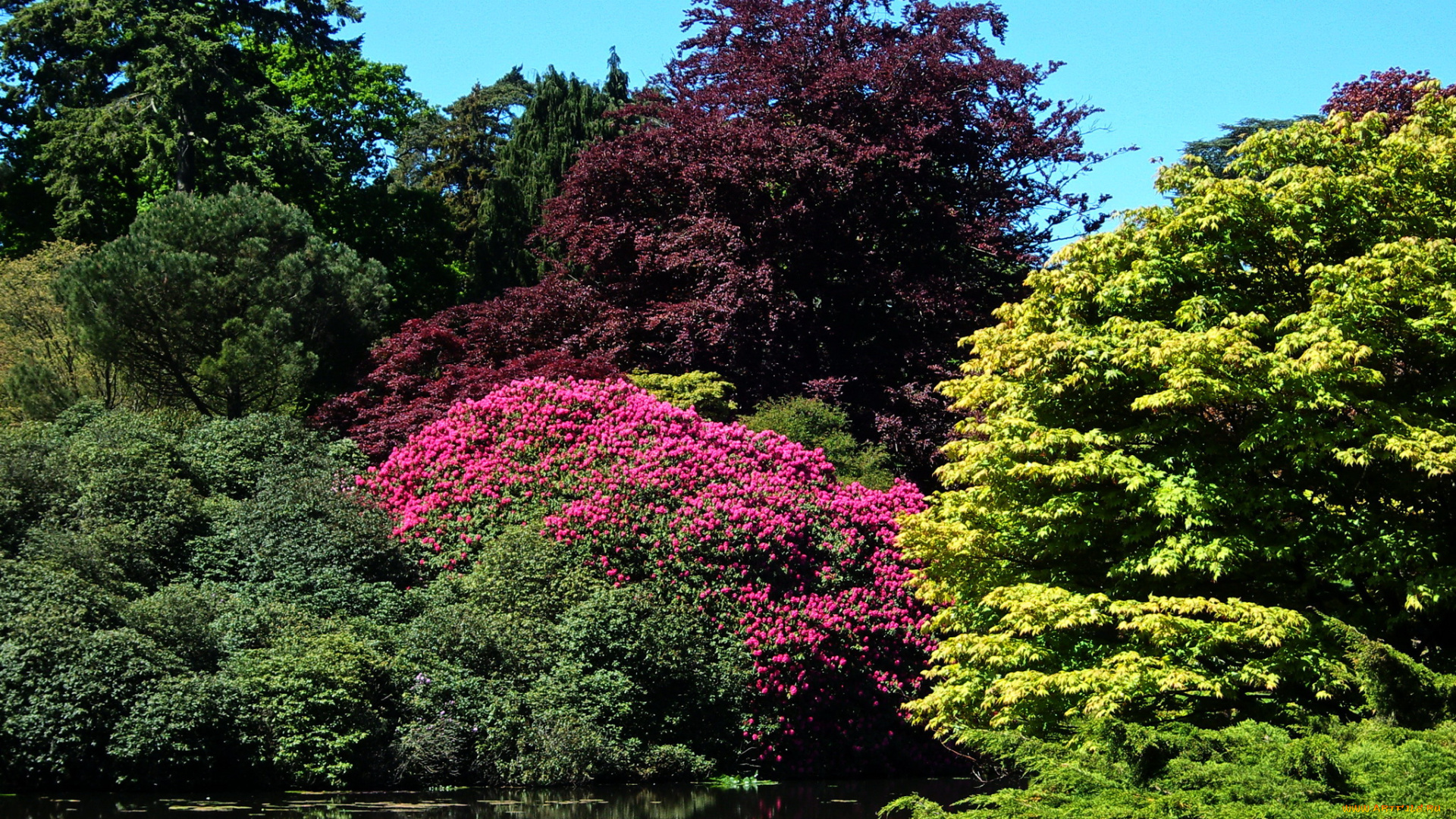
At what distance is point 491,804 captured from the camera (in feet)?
36.7

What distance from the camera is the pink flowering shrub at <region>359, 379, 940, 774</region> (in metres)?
13.7

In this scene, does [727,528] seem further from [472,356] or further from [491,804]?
[472,356]

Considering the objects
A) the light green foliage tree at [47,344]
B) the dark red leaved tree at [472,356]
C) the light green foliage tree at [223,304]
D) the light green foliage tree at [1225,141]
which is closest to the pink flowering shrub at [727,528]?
the dark red leaved tree at [472,356]

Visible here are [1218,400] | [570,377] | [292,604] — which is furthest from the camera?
[570,377]

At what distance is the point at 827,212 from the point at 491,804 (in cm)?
1179

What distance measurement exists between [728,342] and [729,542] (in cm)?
641

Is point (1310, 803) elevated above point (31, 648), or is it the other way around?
point (31, 648)

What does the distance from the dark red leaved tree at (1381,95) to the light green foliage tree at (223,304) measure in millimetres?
16342

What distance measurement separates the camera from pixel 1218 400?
10680mm

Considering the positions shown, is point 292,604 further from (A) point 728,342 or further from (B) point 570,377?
(A) point 728,342

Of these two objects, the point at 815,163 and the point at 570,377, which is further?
the point at 815,163

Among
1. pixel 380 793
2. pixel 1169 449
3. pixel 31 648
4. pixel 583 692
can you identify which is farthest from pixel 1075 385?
pixel 31 648

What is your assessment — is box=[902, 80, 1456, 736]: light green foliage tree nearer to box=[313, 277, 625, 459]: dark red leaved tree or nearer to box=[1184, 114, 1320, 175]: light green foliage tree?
box=[313, 277, 625, 459]: dark red leaved tree

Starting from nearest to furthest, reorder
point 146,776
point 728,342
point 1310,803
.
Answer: point 1310,803 < point 146,776 < point 728,342
